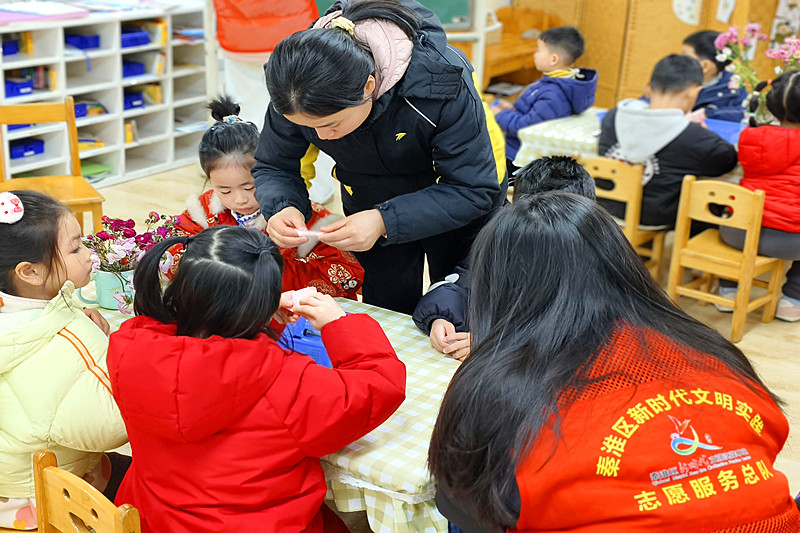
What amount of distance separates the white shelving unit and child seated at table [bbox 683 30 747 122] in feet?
8.73

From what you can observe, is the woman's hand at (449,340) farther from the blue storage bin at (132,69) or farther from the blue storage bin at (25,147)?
the blue storage bin at (132,69)

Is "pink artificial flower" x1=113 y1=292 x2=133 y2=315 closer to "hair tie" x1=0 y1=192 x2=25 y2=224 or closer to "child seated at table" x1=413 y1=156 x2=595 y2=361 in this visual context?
"hair tie" x1=0 y1=192 x2=25 y2=224

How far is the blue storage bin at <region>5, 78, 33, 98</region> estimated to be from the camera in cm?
427

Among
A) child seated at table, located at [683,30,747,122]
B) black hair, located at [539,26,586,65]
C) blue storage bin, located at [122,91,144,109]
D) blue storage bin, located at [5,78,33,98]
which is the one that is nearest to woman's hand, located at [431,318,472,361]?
child seated at table, located at [683,30,747,122]

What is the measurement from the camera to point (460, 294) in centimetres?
184

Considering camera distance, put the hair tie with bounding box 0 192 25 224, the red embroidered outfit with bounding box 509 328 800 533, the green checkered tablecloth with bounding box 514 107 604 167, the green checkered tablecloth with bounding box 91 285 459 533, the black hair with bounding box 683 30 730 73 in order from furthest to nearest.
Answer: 1. the black hair with bounding box 683 30 730 73
2. the green checkered tablecloth with bounding box 514 107 604 167
3. the hair tie with bounding box 0 192 25 224
4. the green checkered tablecloth with bounding box 91 285 459 533
5. the red embroidered outfit with bounding box 509 328 800 533

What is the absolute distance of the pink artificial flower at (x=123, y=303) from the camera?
1.91 meters

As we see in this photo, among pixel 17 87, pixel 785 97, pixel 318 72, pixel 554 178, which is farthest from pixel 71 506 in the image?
pixel 17 87

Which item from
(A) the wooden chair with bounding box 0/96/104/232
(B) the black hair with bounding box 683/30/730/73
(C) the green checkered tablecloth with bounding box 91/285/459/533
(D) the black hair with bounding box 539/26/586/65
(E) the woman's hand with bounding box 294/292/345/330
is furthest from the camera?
(D) the black hair with bounding box 539/26/586/65

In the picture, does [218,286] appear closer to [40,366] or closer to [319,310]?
[319,310]

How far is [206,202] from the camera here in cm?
228

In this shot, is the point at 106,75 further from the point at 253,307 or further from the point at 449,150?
the point at 253,307

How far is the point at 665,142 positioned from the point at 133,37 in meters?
3.03

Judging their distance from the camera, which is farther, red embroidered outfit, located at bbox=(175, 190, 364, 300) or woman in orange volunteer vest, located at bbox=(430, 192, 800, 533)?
red embroidered outfit, located at bbox=(175, 190, 364, 300)
